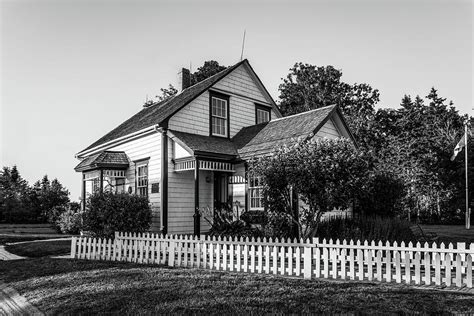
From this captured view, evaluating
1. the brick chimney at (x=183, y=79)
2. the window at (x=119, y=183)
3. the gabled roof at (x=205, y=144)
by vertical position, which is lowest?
the window at (x=119, y=183)

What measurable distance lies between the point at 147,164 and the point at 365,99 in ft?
94.5

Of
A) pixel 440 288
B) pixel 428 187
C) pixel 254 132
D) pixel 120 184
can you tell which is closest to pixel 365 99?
pixel 428 187

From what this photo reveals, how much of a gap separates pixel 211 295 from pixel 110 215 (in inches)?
308

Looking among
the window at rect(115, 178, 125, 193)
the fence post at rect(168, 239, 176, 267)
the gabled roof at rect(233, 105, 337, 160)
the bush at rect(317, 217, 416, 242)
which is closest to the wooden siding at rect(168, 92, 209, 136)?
the gabled roof at rect(233, 105, 337, 160)

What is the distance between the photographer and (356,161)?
1088 cm

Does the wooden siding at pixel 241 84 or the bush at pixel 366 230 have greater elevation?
the wooden siding at pixel 241 84

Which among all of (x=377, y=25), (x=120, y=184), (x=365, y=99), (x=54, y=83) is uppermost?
(x=365, y=99)

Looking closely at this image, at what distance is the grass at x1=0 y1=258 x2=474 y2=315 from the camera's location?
5328mm

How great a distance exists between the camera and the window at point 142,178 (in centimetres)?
1695

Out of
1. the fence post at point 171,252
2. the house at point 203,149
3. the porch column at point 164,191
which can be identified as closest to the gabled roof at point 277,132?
the house at point 203,149

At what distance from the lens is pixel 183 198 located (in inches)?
630

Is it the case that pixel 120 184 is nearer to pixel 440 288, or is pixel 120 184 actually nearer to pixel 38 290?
pixel 38 290

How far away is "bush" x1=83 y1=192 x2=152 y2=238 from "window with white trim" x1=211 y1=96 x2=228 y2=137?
548cm

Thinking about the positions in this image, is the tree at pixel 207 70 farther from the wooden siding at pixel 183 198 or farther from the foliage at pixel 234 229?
the foliage at pixel 234 229
